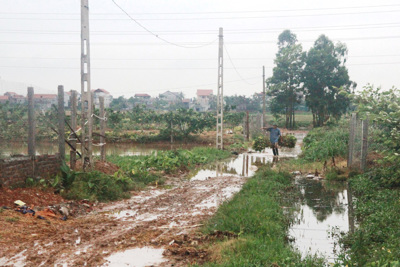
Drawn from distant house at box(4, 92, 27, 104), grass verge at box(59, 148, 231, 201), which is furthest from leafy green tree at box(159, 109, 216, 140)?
distant house at box(4, 92, 27, 104)

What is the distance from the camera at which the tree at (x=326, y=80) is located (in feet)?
144

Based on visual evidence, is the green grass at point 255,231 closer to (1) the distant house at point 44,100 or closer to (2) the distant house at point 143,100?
(1) the distant house at point 44,100

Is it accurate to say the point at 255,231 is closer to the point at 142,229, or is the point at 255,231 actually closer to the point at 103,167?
the point at 142,229

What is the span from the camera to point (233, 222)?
7152 mm

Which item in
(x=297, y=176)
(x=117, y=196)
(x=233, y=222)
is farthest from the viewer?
(x=297, y=176)

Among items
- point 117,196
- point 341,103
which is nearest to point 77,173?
point 117,196

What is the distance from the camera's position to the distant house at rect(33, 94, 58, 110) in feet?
33.8

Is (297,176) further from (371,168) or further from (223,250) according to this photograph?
(223,250)

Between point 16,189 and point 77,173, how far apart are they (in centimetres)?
195

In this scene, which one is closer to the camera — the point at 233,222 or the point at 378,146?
the point at 233,222

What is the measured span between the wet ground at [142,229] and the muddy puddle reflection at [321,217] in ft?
0.06

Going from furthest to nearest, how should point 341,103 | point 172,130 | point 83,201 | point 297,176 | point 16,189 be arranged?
point 341,103
point 172,130
point 297,176
point 83,201
point 16,189

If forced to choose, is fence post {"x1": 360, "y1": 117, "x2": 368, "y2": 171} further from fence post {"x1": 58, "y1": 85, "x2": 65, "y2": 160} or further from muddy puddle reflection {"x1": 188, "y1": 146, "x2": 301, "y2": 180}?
fence post {"x1": 58, "y1": 85, "x2": 65, "y2": 160}

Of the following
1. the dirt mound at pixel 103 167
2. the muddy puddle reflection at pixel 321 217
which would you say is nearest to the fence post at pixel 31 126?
the dirt mound at pixel 103 167
